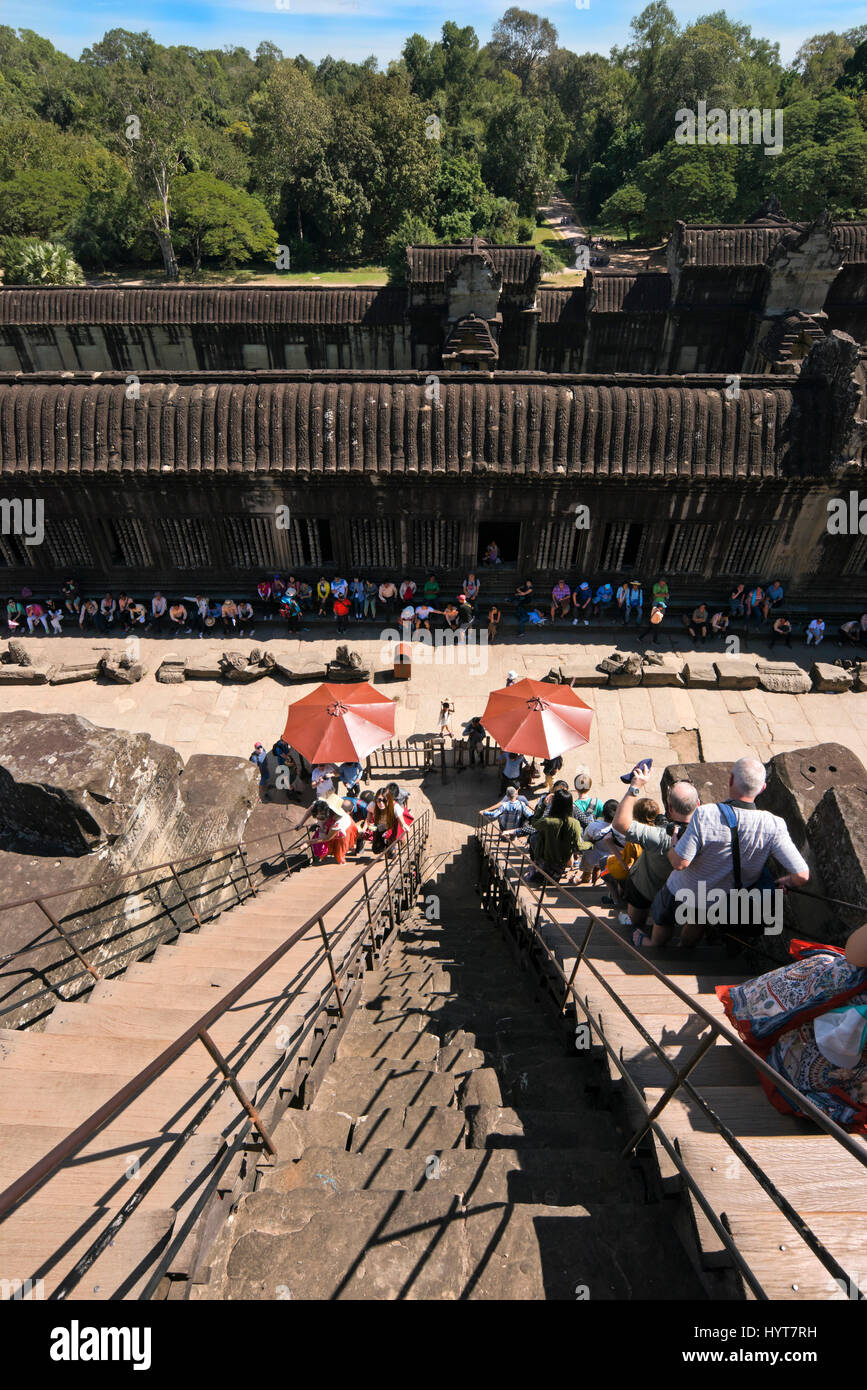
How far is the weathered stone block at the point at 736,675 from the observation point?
16.7 meters

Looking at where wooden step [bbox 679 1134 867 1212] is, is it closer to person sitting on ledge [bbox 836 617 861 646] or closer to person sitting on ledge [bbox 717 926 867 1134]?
person sitting on ledge [bbox 717 926 867 1134]

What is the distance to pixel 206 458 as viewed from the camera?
56.4 ft

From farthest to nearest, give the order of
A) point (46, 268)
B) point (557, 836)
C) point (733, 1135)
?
1. point (46, 268)
2. point (557, 836)
3. point (733, 1135)

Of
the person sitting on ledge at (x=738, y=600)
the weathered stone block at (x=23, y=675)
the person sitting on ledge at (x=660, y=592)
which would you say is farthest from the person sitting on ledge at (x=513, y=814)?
the weathered stone block at (x=23, y=675)

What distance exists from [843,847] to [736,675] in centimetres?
1099

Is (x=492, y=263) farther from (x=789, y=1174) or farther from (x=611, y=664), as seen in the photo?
(x=789, y=1174)

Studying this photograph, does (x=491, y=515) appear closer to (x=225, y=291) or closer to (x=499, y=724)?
(x=499, y=724)

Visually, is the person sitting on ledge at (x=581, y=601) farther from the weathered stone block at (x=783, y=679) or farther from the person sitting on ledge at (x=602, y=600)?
the weathered stone block at (x=783, y=679)

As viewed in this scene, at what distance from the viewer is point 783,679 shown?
16750 mm

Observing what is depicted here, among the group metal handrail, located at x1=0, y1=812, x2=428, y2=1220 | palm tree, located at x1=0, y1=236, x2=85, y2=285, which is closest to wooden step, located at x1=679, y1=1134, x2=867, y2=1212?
metal handrail, located at x1=0, y1=812, x2=428, y2=1220

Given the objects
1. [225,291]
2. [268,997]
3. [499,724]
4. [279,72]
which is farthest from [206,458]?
[279,72]

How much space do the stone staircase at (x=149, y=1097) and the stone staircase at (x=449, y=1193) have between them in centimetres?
35

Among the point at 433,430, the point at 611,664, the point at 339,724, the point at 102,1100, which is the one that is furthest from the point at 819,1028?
the point at 433,430

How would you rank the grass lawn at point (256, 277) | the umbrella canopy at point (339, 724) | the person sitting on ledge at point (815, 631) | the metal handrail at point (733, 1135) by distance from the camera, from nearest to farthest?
1. the metal handrail at point (733, 1135)
2. the umbrella canopy at point (339, 724)
3. the person sitting on ledge at point (815, 631)
4. the grass lawn at point (256, 277)
